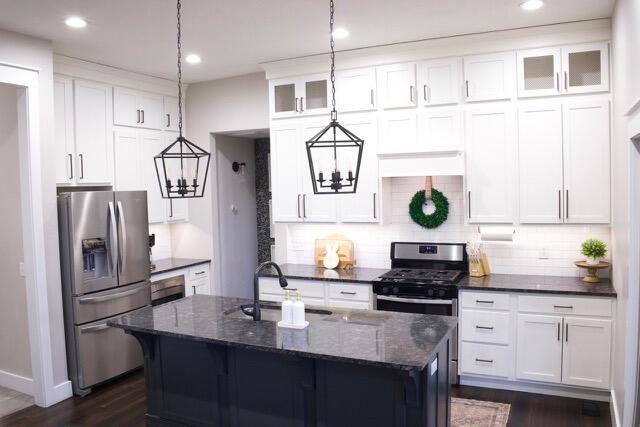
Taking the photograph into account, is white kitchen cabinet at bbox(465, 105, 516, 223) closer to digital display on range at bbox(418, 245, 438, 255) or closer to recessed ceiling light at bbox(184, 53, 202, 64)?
digital display on range at bbox(418, 245, 438, 255)

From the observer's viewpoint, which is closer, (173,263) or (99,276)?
(99,276)

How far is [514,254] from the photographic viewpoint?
186 inches

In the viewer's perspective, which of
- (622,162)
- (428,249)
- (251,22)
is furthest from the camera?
(428,249)

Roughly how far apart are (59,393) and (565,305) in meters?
4.15

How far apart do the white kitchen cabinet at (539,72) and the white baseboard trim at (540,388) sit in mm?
2343

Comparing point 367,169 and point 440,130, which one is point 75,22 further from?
point 440,130

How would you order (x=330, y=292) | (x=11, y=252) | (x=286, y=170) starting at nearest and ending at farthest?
(x=11, y=252), (x=330, y=292), (x=286, y=170)

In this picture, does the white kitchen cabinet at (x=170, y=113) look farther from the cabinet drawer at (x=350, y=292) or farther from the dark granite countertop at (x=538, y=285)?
the dark granite countertop at (x=538, y=285)

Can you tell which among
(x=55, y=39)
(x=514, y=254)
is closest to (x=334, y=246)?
(x=514, y=254)

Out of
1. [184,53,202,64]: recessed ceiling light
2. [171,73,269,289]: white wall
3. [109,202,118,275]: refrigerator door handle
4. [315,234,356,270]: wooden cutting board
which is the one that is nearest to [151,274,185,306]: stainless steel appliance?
[171,73,269,289]: white wall

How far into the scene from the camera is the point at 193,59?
500 cm

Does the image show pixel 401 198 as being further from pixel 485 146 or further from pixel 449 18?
pixel 449 18

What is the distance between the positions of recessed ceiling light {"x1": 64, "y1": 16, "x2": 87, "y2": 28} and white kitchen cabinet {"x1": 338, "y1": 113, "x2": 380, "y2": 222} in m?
2.28

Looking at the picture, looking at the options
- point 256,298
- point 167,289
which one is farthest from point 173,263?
point 256,298
